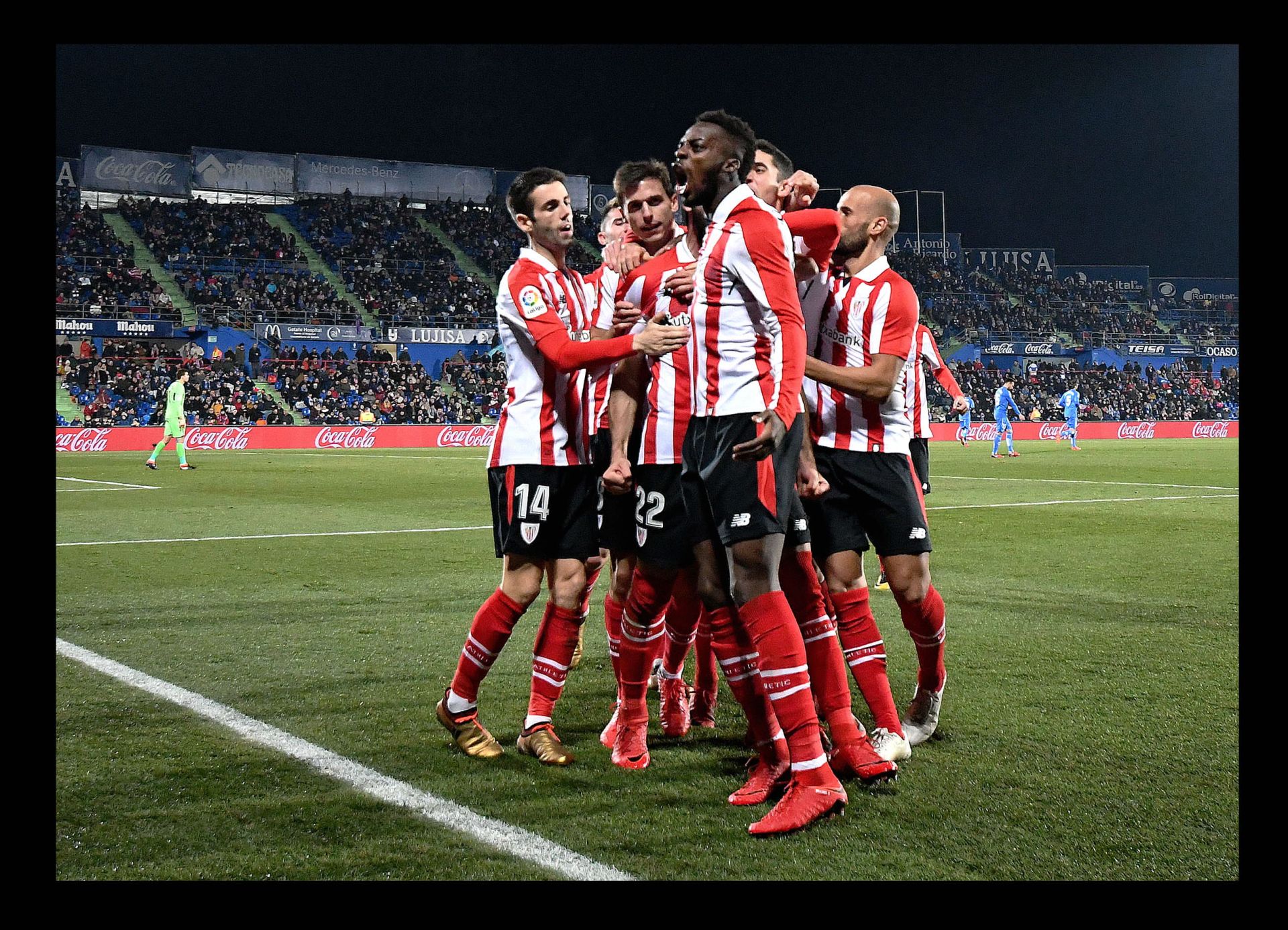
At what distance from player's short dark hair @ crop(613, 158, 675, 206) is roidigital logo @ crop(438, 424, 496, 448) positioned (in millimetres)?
28298

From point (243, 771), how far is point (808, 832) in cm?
195

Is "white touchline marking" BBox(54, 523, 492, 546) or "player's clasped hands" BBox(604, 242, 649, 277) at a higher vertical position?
"player's clasped hands" BBox(604, 242, 649, 277)

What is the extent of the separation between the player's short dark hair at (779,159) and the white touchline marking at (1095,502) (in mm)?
9514

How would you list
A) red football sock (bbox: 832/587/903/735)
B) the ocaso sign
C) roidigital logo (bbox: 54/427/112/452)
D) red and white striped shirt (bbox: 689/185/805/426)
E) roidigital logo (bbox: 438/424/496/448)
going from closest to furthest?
red and white striped shirt (bbox: 689/185/805/426) < red football sock (bbox: 832/587/903/735) < roidigital logo (bbox: 54/427/112/452) < the ocaso sign < roidigital logo (bbox: 438/424/496/448)

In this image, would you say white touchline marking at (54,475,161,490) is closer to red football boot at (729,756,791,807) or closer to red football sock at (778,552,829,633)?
red football sock at (778,552,829,633)

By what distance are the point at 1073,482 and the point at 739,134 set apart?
1585 centimetres

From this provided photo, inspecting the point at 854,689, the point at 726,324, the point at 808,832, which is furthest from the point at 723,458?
the point at 854,689

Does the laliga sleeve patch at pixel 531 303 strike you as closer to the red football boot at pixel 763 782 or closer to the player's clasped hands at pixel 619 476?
the player's clasped hands at pixel 619 476

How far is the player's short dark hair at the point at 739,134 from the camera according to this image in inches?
144

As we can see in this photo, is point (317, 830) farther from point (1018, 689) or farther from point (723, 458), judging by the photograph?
point (1018, 689)

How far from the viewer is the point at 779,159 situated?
14.3 ft

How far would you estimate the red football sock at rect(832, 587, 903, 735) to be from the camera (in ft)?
A: 13.6

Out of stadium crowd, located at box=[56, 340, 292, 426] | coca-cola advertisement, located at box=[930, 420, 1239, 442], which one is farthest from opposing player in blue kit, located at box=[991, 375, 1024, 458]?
stadium crowd, located at box=[56, 340, 292, 426]

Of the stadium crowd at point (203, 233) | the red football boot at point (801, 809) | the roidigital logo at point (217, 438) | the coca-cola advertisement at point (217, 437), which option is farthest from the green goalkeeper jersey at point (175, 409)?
the stadium crowd at point (203, 233)
